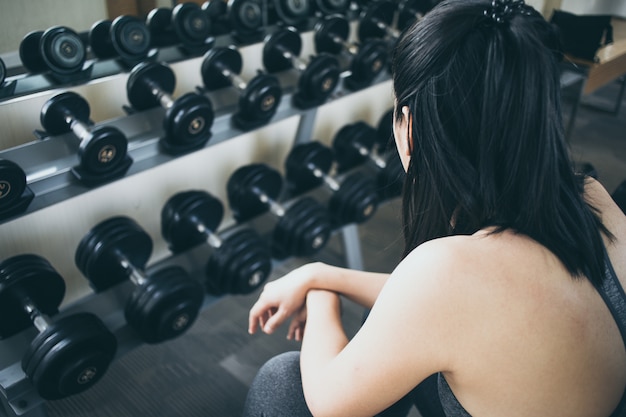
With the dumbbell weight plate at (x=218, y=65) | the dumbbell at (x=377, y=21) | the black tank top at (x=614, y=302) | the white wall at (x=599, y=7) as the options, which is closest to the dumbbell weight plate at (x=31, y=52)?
the dumbbell weight plate at (x=218, y=65)

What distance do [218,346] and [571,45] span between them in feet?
5.90

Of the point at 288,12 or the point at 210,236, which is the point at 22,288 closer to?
the point at 210,236

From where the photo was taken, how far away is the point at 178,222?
150 centimetres

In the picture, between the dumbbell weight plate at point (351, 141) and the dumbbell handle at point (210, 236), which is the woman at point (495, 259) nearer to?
the dumbbell handle at point (210, 236)

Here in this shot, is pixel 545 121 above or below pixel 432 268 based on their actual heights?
above

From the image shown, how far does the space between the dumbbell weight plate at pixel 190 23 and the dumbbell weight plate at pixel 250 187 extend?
1.43ft

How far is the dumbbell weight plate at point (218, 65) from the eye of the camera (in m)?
1.61

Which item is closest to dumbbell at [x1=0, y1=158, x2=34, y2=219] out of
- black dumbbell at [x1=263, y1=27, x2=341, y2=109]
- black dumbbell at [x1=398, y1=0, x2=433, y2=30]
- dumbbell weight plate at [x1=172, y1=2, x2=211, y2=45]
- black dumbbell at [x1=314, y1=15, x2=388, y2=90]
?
dumbbell weight plate at [x1=172, y1=2, x2=211, y2=45]

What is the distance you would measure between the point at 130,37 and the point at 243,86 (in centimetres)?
34

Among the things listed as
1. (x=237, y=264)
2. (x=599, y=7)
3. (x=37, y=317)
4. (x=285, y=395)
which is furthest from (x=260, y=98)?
(x=599, y=7)

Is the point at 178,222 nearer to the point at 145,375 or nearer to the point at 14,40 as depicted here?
the point at 145,375

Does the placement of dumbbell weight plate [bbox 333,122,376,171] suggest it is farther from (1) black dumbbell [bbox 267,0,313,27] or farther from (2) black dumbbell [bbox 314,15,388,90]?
(1) black dumbbell [bbox 267,0,313,27]

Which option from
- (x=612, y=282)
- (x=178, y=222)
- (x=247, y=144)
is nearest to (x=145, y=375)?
(x=178, y=222)

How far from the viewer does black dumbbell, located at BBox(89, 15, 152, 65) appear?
1.48m
